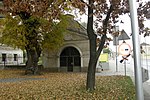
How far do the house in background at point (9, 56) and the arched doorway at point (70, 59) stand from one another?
62.3 feet

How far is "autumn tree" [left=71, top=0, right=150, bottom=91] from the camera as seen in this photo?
11.8 meters

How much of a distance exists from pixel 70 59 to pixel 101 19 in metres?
23.6

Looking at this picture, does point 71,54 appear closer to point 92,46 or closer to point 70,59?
point 70,59

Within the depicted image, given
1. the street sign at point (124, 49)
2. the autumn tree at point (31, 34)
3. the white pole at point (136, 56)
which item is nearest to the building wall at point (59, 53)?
Result: the autumn tree at point (31, 34)

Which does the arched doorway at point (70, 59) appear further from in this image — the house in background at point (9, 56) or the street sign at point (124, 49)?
the street sign at point (124, 49)

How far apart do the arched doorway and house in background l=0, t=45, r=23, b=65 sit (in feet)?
62.3

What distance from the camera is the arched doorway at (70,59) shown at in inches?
1428

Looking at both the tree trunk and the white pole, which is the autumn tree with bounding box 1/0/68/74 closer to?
the tree trunk

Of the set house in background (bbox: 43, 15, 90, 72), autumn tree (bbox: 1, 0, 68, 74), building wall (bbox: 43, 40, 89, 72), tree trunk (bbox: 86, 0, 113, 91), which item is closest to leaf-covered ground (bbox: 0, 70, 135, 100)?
tree trunk (bbox: 86, 0, 113, 91)

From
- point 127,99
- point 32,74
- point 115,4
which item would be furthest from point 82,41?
point 127,99

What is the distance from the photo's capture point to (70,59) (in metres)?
36.5

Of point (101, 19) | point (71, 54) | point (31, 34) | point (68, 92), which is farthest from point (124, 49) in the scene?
point (71, 54)

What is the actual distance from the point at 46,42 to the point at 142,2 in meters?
20.2

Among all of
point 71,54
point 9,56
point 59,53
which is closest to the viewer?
point 71,54
